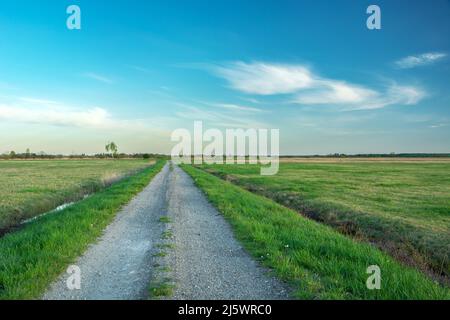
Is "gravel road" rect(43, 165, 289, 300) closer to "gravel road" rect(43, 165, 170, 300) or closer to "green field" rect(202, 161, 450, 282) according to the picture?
"gravel road" rect(43, 165, 170, 300)

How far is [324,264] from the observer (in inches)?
275

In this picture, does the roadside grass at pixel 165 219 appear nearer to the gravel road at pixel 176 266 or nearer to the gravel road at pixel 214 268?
the gravel road at pixel 176 266

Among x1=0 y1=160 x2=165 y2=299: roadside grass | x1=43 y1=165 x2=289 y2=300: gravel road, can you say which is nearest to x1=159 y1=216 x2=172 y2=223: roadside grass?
x1=43 y1=165 x2=289 y2=300: gravel road

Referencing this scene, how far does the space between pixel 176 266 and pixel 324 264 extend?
3.40 m

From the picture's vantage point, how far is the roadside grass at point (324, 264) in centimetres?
559

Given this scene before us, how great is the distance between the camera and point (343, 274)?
6461mm

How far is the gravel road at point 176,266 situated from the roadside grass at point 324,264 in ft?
1.43

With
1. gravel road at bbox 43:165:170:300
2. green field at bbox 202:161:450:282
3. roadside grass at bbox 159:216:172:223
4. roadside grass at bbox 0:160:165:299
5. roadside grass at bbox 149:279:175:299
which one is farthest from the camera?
roadside grass at bbox 159:216:172:223

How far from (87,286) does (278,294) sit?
12.0ft

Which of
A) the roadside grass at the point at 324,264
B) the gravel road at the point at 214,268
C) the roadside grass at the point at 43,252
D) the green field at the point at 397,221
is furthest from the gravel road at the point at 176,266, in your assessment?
the green field at the point at 397,221

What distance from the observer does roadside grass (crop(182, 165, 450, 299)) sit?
5.59 metres

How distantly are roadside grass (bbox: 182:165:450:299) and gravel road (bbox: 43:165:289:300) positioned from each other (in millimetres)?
437
